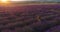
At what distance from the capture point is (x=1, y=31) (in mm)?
4516

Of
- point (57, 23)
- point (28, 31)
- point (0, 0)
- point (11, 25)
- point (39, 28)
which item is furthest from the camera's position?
point (0, 0)

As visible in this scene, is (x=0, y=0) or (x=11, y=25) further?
(x=0, y=0)

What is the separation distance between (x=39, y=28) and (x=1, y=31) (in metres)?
0.99

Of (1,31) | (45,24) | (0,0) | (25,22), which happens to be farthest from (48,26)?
(0,0)

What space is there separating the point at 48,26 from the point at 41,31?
53cm

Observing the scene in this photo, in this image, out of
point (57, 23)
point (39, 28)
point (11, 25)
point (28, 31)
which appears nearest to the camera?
point (28, 31)

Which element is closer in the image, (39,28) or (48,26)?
(39,28)

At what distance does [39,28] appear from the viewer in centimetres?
482

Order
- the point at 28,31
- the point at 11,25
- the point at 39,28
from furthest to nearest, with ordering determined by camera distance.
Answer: the point at 11,25 → the point at 39,28 → the point at 28,31

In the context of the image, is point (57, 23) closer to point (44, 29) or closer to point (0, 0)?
point (44, 29)

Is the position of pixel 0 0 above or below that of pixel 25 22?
below

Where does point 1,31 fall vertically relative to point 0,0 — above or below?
above

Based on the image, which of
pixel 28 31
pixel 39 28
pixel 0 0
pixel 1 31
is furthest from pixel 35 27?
pixel 0 0

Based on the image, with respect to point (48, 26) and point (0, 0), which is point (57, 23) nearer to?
point (48, 26)
